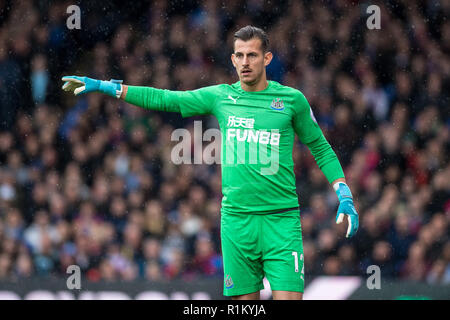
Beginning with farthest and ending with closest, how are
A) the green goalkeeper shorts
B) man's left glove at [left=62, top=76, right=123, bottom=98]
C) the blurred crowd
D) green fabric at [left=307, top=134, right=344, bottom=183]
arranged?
the blurred crowd → green fabric at [left=307, top=134, right=344, bottom=183] → man's left glove at [left=62, top=76, right=123, bottom=98] → the green goalkeeper shorts

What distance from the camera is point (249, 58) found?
5059mm

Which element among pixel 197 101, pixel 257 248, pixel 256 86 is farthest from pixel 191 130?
pixel 257 248

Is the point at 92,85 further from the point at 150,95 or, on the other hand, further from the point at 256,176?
the point at 256,176

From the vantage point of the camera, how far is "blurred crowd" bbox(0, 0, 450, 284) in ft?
30.3

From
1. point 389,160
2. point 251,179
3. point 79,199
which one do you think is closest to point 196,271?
point 79,199

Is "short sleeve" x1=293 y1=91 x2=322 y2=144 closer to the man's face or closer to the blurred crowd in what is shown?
the man's face

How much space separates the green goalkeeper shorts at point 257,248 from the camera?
4992 mm

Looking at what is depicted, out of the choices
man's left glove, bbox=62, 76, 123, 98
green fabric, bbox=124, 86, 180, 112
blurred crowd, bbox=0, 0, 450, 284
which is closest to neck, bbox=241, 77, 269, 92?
green fabric, bbox=124, 86, 180, 112

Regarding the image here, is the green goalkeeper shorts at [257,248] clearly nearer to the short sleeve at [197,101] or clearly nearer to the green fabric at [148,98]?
the short sleeve at [197,101]

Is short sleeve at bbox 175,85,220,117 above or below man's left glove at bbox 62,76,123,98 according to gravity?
below

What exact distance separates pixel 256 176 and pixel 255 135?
0.26 m

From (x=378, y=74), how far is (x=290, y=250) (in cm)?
593

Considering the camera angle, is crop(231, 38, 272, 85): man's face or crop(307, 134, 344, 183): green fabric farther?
crop(307, 134, 344, 183): green fabric

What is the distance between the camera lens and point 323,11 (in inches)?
430
